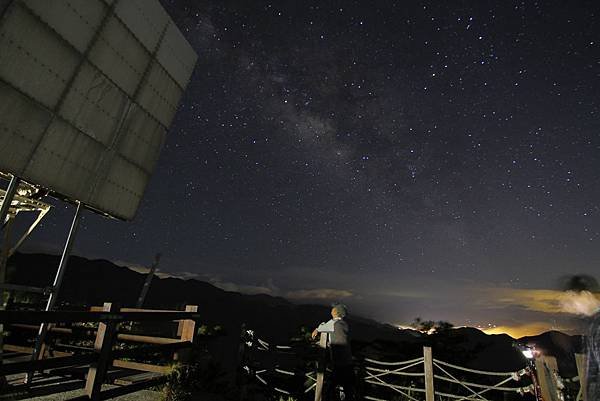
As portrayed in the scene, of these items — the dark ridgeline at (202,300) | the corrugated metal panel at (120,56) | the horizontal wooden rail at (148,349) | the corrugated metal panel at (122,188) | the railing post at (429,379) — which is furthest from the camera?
the dark ridgeline at (202,300)

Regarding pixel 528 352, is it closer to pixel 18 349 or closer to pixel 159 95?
pixel 159 95

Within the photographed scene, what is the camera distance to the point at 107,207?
273 inches

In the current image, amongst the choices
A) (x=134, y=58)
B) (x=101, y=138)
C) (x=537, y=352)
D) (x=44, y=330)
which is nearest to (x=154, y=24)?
(x=134, y=58)

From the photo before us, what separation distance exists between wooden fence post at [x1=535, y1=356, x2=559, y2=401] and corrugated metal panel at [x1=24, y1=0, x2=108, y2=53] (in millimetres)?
9343

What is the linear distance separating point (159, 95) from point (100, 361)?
5.99m

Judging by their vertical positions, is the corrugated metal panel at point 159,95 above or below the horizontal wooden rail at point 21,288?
above

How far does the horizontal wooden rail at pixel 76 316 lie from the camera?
338 cm

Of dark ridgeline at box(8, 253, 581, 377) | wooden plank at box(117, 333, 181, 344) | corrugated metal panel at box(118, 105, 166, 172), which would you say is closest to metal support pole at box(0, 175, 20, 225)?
corrugated metal panel at box(118, 105, 166, 172)

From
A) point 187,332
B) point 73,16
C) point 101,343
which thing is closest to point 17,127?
point 73,16

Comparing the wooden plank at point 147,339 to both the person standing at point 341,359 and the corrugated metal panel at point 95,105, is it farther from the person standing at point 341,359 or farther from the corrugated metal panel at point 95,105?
the corrugated metal panel at point 95,105

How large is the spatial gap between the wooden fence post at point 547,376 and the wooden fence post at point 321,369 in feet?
12.2

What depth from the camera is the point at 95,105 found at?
6359 mm

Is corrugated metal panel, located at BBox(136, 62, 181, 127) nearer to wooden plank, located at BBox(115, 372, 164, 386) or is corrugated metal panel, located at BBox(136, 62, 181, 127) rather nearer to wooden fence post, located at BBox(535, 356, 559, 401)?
wooden plank, located at BBox(115, 372, 164, 386)

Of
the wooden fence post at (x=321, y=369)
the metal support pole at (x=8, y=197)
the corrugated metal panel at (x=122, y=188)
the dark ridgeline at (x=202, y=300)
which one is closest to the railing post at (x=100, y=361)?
the metal support pole at (x=8, y=197)
